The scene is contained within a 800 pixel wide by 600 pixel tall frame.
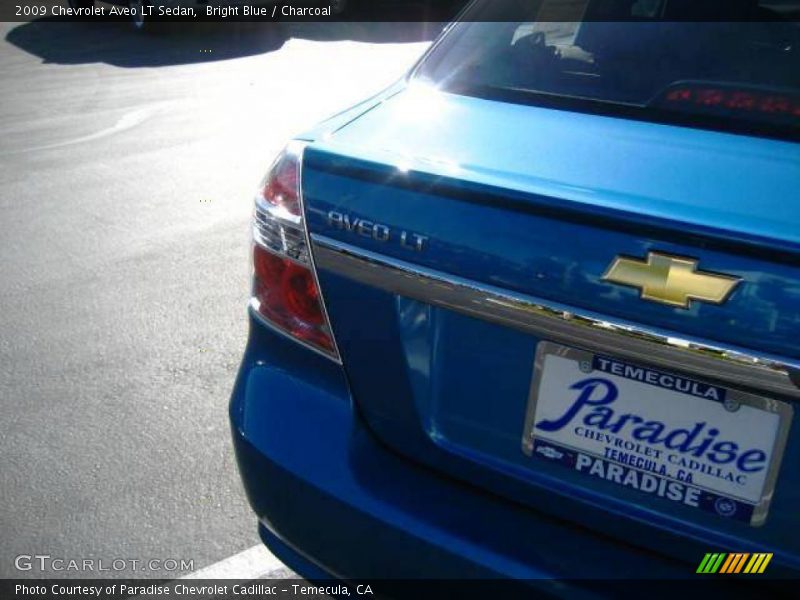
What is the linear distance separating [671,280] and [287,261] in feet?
2.83

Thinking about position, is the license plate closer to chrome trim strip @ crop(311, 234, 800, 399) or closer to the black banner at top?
chrome trim strip @ crop(311, 234, 800, 399)

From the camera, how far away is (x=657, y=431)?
4.75ft

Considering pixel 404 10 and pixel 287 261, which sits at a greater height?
pixel 287 261

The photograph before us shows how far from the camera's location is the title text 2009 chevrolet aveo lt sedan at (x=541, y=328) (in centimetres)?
135

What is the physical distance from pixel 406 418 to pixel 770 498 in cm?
72

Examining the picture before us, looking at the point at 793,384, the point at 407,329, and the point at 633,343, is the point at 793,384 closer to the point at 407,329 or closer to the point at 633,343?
the point at 633,343

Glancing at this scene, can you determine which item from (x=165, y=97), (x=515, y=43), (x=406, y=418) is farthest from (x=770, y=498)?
(x=165, y=97)

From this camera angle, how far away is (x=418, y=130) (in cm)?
183

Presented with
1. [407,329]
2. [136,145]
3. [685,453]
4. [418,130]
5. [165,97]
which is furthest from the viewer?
[165,97]

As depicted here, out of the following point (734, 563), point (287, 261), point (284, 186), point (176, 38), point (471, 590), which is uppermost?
point (284, 186)

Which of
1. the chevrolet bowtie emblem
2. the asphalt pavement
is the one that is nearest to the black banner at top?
the chevrolet bowtie emblem

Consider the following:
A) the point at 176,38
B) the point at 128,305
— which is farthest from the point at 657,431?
the point at 176,38

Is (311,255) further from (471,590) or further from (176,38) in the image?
(176,38)

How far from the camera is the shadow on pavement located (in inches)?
455
